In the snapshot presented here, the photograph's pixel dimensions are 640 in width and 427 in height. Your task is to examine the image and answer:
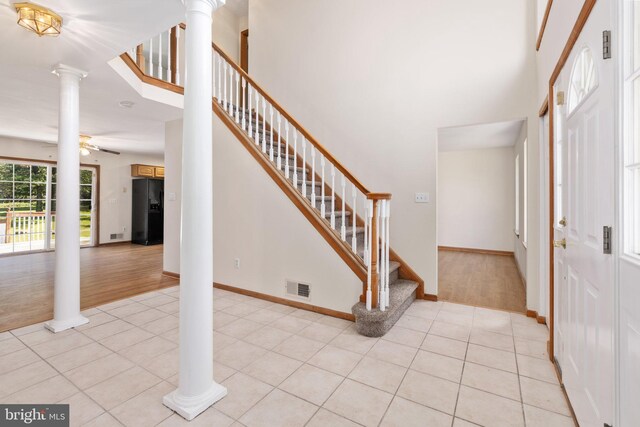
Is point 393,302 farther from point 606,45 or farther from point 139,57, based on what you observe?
point 139,57

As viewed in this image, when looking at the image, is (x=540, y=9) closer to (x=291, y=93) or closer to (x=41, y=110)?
(x=291, y=93)

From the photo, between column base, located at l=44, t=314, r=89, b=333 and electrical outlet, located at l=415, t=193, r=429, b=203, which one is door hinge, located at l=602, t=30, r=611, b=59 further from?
column base, located at l=44, t=314, r=89, b=333

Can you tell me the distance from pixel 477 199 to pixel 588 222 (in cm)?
580

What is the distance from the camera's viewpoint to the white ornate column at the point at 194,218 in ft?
5.57

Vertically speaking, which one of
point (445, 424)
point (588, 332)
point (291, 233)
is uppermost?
point (291, 233)

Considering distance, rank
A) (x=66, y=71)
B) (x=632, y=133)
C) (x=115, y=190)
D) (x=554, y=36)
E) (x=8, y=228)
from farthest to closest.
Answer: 1. (x=115, y=190)
2. (x=8, y=228)
3. (x=66, y=71)
4. (x=554, y=36)
5. (x=632, y=133)

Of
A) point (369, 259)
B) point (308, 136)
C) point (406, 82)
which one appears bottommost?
point (369, 259)

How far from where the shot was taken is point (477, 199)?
22.2ft

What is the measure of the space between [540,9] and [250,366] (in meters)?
4.15

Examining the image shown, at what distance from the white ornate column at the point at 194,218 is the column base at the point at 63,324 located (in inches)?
68.9

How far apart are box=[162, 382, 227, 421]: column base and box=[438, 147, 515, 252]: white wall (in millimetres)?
6500

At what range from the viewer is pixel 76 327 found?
2785 mm

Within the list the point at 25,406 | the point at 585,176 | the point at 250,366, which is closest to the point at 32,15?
the point at 25,406

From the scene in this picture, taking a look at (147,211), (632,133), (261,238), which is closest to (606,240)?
(632,133)
